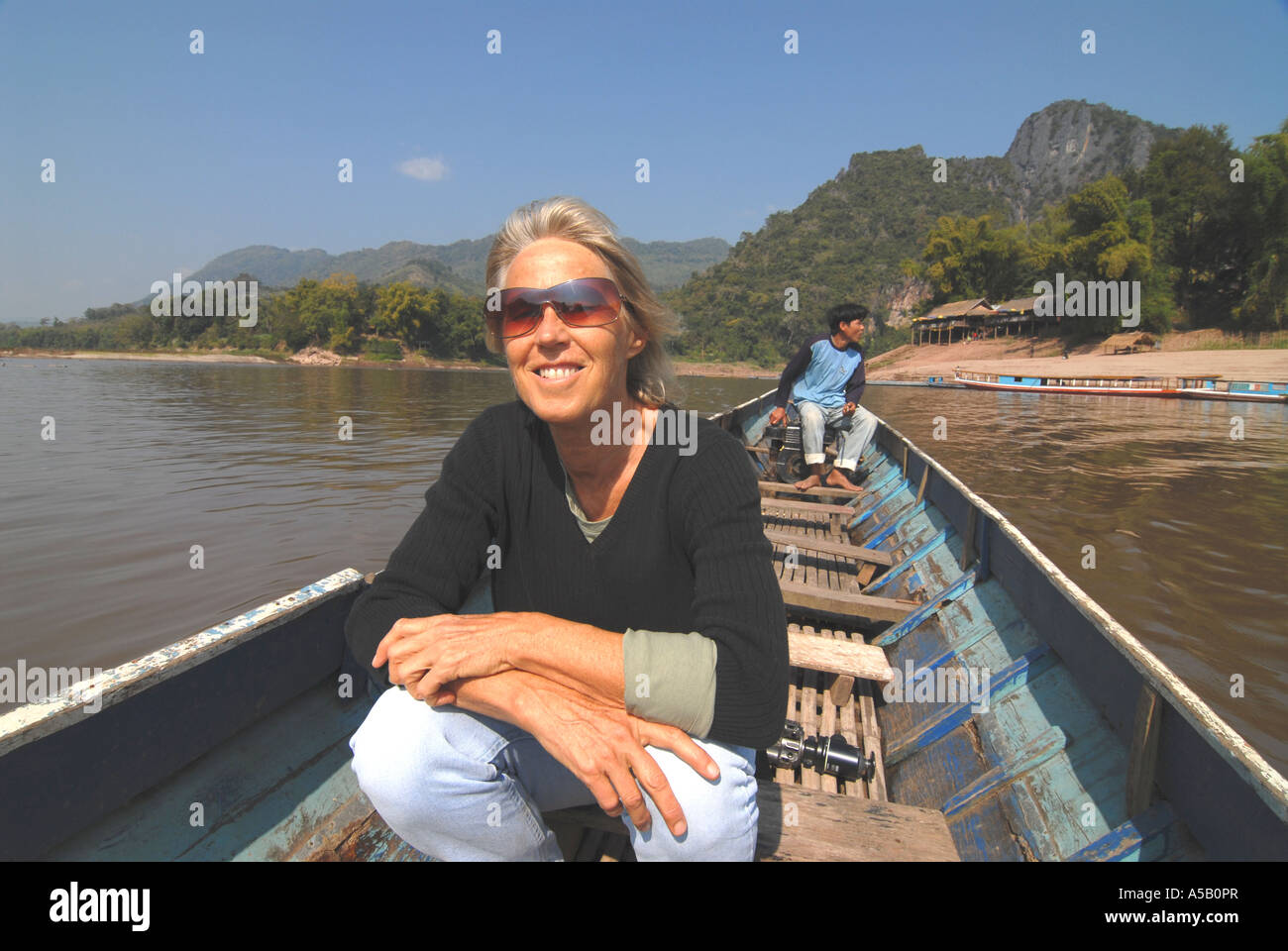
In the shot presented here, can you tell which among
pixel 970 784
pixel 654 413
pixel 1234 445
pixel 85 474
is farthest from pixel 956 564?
pixel 1234 445

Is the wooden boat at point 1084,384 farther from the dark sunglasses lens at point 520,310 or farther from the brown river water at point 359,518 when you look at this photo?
the dark sunglasses lens at point 520,310

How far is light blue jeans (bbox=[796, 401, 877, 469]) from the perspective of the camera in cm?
669

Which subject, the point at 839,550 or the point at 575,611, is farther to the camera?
the point at 839,550

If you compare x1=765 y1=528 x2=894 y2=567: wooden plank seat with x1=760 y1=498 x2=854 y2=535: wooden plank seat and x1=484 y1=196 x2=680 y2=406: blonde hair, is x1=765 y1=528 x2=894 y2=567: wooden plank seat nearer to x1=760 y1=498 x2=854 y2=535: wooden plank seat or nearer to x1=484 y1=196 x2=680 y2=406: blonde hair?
x1=760 y1=498 x2=854 y2=535: wooden plank seat

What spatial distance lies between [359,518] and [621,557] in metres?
9.14

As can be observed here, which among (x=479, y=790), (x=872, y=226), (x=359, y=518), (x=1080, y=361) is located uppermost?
(x=872, y=226)

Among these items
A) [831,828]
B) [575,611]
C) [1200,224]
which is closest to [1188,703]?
[831,828]

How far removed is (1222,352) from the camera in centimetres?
4006

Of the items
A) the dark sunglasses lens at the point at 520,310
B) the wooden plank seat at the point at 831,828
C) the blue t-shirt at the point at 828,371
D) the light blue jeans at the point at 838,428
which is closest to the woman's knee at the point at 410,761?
the wooden plank seat at the point at 831,828

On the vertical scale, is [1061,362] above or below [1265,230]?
below

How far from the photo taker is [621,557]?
1.59m

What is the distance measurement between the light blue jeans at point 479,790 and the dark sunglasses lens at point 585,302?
97 cm

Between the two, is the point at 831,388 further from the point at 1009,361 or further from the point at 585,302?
the point at 1009,361
